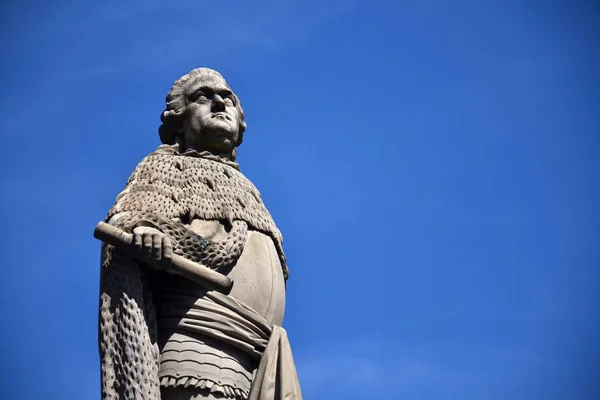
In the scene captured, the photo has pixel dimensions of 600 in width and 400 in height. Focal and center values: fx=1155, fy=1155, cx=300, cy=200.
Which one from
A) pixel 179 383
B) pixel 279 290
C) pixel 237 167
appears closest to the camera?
pixel 179 383

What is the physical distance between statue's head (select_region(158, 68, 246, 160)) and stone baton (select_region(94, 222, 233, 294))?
2164mm

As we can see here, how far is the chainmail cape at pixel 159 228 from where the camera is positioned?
35.7 ft

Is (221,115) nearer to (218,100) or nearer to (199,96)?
(218,100)

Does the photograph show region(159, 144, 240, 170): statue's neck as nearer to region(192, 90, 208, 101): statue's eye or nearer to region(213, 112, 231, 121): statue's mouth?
region(213, 112, 231, 121): statue's mouth

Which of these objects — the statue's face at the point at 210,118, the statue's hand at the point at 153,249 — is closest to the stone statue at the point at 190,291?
the statue's hand at the point at 153,249

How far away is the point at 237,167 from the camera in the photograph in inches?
518

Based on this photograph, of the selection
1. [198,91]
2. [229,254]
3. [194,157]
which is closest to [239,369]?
[229,254]

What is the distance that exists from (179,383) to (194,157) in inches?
114

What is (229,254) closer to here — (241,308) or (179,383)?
(241,308)

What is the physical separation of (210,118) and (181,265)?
8.03ft

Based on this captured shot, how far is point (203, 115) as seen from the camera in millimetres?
13023

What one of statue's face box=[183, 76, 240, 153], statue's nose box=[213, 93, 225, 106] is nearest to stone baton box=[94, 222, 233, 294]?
statue's face box=[183, 76, 240, 153]

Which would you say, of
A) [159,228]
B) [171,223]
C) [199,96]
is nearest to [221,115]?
[199,96]

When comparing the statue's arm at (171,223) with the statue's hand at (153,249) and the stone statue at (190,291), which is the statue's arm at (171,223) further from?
the statue's hand at (153,249)
